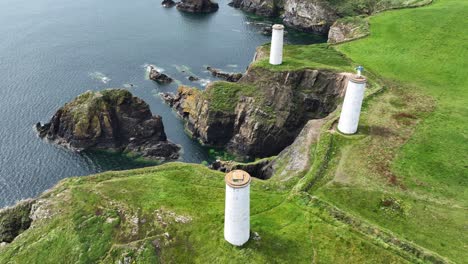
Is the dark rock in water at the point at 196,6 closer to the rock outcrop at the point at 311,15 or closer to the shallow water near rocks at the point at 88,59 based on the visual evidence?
the shallow water near rocks at the point at 88,59

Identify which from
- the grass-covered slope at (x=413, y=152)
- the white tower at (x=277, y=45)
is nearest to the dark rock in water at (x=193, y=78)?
the white tower at (x=277, y=45)

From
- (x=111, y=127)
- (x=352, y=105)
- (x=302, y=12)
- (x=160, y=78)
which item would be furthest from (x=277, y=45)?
(x=302, y=12)

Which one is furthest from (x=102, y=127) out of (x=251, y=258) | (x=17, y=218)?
(x=251, y=258)

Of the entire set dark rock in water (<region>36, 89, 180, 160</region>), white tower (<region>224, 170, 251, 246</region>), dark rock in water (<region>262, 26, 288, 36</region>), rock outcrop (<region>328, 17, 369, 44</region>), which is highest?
rock outcrop (<region>328, 17, 369, 44</region>)

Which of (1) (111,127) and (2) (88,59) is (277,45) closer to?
(1) (111,127)

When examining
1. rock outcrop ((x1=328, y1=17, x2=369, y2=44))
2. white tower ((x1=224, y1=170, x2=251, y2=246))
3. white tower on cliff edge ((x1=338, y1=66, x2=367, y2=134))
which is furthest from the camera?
rock outcrop ((x1=328, y1=17, x2=369, y2=44))

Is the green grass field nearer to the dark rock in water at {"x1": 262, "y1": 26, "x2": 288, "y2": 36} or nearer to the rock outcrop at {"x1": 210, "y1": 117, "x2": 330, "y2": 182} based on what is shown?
the rock outcrop at {"x1": 210, "y1": 117, "x2": 330, "y2": 182}

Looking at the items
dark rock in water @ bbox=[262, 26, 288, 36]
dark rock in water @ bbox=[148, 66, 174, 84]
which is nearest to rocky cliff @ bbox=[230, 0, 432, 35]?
dark rock in water @ bbox=[262, 26, 288, 36]
